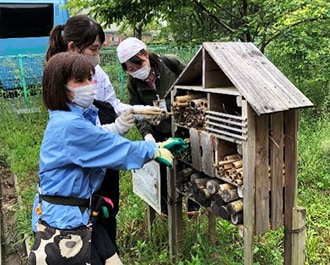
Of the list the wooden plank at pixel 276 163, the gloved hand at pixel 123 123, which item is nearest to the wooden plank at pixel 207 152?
the wooden plank at pixel 276 163

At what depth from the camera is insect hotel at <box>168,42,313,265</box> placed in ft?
6.27

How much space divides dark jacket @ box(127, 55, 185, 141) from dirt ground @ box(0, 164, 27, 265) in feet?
5.14

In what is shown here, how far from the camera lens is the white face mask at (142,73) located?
268 centimetres

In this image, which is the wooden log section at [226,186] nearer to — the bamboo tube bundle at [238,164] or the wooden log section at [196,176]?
the bamboo tube bundle at [238,164]

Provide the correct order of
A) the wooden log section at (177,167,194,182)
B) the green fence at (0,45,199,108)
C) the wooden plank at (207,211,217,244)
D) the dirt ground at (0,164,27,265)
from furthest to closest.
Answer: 1. the green fence at (0,45,199,108)
2. the dirt ground at (0,164,27,265)
3. the wooden plank at (207,211,217,244)
4. the wooden log section at (177,167,194,182)

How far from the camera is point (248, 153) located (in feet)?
→ 6.23

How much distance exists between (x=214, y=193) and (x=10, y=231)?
2382mm

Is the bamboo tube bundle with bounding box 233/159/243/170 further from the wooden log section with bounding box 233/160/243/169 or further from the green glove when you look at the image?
the green glove

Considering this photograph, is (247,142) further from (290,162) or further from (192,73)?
(192,73)

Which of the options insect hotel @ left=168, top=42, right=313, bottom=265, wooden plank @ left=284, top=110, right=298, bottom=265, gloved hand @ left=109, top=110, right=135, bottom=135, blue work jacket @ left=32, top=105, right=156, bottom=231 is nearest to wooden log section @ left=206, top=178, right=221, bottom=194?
insect hotel @ left=168, top=42, right=313, bottom=265

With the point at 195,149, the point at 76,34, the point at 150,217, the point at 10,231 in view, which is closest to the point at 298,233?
the point at 195,149

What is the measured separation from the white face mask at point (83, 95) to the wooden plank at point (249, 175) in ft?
2.48

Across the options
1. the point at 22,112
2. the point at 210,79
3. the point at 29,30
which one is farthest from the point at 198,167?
the point at 29,30

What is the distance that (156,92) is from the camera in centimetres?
285
